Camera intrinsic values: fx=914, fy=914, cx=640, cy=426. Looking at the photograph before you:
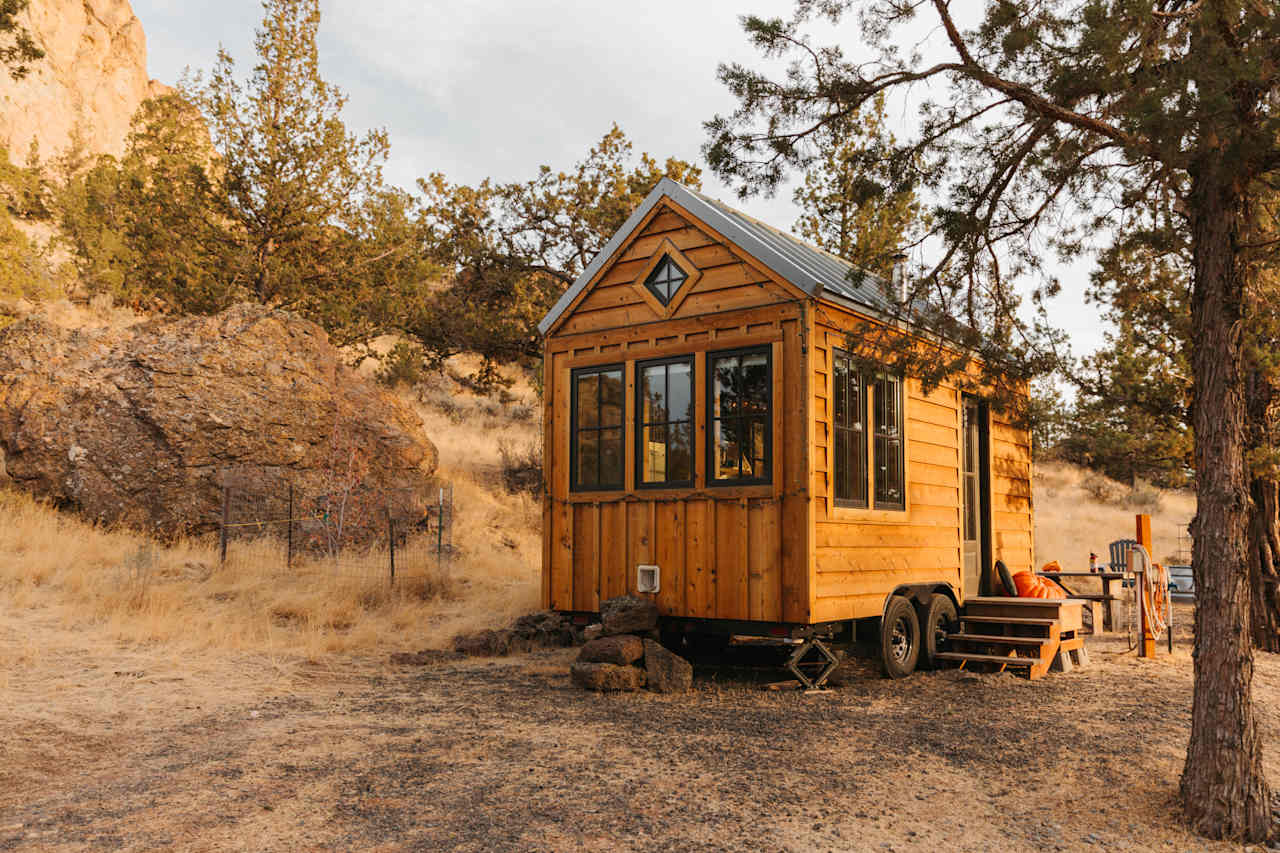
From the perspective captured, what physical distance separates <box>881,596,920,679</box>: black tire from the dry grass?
40.8 ft

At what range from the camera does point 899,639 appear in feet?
28.2

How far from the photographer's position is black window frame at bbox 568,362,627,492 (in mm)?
8414

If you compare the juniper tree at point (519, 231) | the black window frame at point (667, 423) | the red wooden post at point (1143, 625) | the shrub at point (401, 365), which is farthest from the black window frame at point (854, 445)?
the shrub at point (401, 365)

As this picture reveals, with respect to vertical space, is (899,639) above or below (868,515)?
below

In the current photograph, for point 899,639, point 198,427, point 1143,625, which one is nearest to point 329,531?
point 198,427

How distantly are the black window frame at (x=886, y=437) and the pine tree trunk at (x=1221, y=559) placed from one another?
3441mm

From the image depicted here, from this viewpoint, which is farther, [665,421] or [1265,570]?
[1265,570]

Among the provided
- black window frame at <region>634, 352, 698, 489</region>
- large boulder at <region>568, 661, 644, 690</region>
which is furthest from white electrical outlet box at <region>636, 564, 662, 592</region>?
large boulder at <region>568, 661, 644, 690</region>

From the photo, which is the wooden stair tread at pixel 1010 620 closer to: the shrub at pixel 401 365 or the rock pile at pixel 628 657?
the rock pile at pixel 628 657

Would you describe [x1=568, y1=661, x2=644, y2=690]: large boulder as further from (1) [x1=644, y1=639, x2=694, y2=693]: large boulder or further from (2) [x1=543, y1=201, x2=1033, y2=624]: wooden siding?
(2) [x1=543, y1=201, x2=1033, y2=624]: wooden siding

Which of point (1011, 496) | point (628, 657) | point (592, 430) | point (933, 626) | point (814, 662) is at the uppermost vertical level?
point (592, 430)

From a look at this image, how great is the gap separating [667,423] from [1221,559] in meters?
4.62

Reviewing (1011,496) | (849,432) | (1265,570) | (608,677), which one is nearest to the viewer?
(608,677)

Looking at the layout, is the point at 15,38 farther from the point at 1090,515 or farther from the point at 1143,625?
the point at 1090,515
